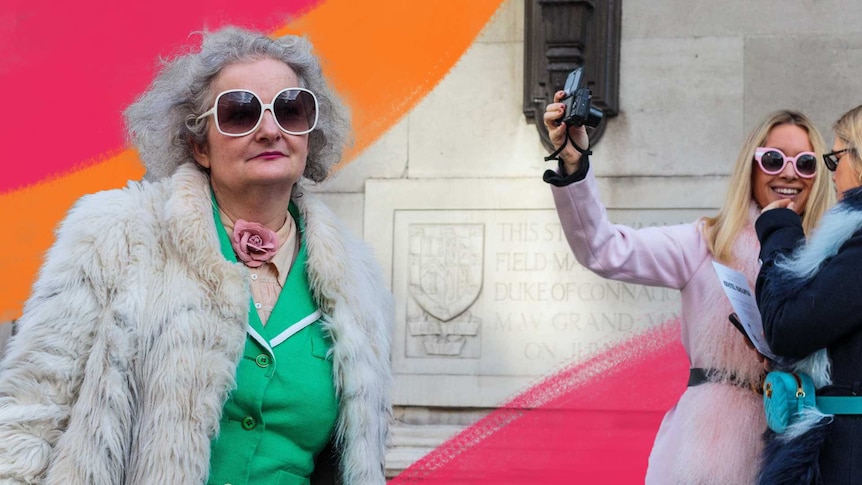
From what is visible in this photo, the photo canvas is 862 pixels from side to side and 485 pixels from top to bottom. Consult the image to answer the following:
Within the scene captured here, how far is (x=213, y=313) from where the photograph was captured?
2613 millimetres

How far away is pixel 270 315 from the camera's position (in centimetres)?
275

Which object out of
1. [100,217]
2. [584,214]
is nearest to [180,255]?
[100,217]

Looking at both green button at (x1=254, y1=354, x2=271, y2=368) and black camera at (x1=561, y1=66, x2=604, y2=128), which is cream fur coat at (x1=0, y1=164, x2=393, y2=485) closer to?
green button at (x1=254, y1=354, x2=271, y2=368)

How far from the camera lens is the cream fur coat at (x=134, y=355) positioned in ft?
8.00

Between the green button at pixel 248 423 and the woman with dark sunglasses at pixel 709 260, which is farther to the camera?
the woman with dark sunglasses at pixel 709 260

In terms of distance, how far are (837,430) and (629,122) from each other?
10.6ft

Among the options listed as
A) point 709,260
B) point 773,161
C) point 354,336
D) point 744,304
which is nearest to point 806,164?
point 773,161

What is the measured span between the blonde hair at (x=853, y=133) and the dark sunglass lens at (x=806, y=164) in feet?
1.04

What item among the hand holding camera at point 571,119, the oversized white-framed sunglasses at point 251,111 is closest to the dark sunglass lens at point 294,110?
the oversized white-framed sunglasses at point 251,111

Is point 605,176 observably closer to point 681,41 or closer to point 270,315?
point 681,41

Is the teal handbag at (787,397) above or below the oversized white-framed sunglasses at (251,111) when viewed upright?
below

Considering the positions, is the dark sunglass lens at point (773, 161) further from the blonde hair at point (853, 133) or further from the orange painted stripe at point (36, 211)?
the orange painted stripe at point (36, 211)

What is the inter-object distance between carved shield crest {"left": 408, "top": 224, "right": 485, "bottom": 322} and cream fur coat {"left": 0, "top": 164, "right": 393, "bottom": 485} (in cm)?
330

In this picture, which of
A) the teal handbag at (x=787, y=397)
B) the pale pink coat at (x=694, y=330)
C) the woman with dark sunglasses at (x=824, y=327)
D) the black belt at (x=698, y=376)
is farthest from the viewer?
the black belt at (x=698, y=376)
